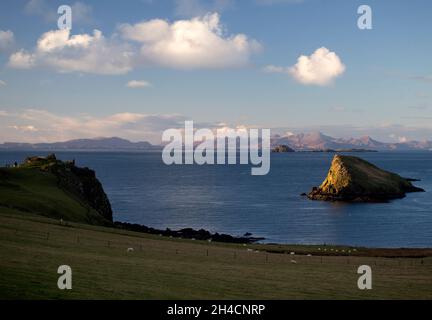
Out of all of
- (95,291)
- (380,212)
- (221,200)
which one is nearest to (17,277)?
(95,291)

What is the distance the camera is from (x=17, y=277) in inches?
1040

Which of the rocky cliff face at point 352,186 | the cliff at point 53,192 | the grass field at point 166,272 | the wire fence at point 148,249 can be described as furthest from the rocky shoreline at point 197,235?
the rocky cliff face at point 352,186

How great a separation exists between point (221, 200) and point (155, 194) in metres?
30.1

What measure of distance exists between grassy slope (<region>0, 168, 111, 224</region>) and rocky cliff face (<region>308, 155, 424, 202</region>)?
4031 inches

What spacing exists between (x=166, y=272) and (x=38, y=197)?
53.7 meters

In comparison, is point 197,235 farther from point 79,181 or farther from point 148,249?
point 148,249

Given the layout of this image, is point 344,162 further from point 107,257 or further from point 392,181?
point 107,257

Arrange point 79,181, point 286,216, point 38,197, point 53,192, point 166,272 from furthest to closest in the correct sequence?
point 286,216
point 79,181
point 53,192
point 38,197
point 166,272

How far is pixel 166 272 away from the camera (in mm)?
34562

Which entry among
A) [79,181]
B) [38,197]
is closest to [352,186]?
[79,181]

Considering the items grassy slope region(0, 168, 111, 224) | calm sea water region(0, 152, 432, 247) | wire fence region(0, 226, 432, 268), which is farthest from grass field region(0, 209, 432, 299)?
calm sea water region(0, 152, 432, 247)

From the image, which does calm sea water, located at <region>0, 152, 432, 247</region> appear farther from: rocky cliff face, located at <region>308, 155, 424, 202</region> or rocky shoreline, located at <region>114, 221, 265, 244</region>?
rocky cliff face, located at <region>308, 155, 424, 202</region>

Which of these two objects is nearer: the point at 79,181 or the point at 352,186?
the point at 79,181
